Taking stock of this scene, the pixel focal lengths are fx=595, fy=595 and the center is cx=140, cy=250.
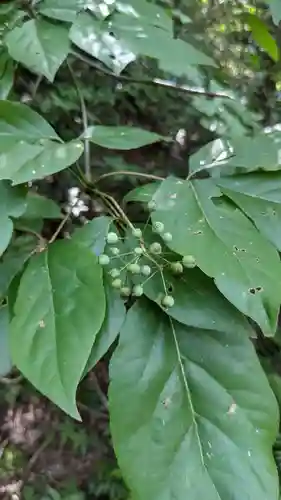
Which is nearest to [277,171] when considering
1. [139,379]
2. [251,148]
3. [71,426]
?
[251,148]

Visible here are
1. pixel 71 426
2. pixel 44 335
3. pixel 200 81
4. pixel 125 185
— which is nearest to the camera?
pixel 44 335

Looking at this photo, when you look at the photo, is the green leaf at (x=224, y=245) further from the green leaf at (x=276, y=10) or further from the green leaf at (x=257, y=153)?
the green leaf at (x=276, y=10)

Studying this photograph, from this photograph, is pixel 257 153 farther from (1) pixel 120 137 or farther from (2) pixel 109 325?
(2) pixel 109 325

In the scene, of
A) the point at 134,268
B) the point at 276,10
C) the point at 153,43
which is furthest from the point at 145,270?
the point at 276,10

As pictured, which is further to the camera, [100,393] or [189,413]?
[100,393]

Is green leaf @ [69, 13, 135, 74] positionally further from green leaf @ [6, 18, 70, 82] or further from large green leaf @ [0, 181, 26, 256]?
large green leaf @ [0, 181, 26, 256]

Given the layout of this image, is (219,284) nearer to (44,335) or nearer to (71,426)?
(44,335)
